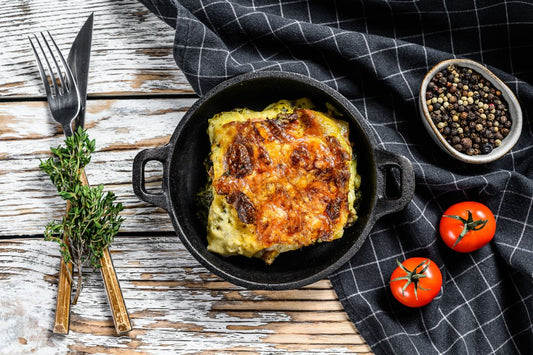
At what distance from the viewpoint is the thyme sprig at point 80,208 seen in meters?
2.99

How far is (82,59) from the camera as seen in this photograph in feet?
10.9

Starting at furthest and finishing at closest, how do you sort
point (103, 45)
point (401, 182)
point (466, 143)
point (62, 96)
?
point (103, 45), point (62, 96), point (466, 143), point (401, 182)

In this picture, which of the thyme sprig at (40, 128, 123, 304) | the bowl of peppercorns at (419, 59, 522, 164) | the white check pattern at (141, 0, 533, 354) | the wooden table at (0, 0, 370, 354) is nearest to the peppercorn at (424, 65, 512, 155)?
the bowl of peppercorns at (419, 59, 522, 164)

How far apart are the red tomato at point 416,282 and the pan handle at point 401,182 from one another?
0.39 meters

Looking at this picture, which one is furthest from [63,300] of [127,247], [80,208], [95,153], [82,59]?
[82,59]

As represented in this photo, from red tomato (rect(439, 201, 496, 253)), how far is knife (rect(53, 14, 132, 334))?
2012 millimetres

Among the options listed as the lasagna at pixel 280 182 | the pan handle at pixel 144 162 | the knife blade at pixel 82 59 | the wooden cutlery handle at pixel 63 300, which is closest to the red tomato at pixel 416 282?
the lasagna at pixel 280 182

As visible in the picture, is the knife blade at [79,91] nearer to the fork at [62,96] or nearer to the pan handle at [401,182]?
the fork at [62,96]

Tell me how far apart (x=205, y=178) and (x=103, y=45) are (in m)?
1.12

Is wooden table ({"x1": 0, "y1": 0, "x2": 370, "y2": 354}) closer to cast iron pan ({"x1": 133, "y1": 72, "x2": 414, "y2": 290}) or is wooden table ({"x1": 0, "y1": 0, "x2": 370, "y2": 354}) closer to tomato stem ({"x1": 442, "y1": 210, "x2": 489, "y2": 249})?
cast iron pan ({"x1": 133, "y1": 72, "x2": 414, "y2": 290})

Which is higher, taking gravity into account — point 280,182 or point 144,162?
point 144,162

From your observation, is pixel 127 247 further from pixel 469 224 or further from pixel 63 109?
pixel 469 224

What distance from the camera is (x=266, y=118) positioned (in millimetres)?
2893

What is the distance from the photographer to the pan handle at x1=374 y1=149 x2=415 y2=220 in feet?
8.82
